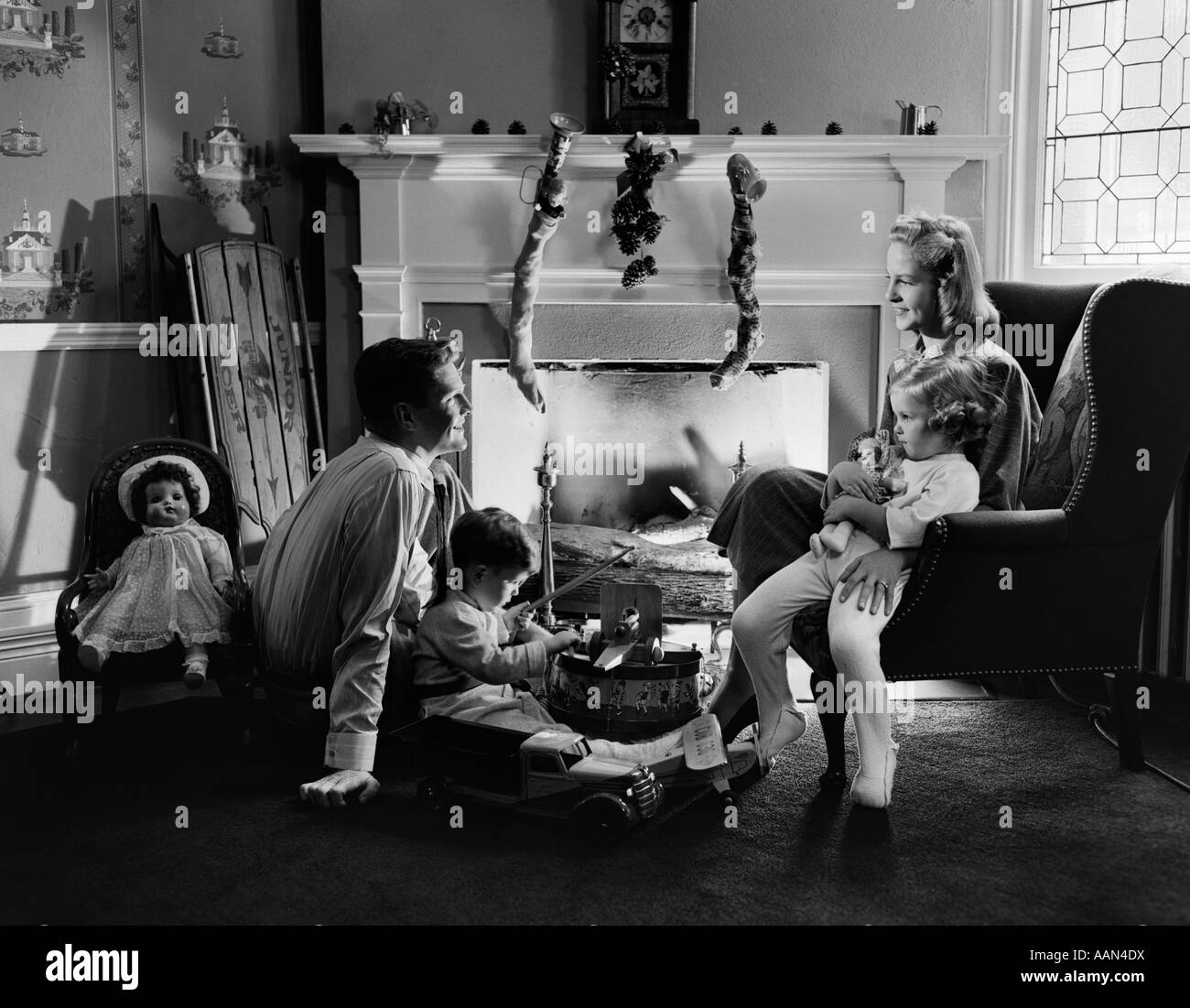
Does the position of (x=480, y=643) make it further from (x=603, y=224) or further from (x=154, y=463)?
(x=603, y=224)

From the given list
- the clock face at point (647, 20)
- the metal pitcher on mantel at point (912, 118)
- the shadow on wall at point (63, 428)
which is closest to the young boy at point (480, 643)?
the shadow on wall at point (63, 428)

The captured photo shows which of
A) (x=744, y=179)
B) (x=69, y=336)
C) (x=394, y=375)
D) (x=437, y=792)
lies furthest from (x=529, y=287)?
(x=437, y=792)

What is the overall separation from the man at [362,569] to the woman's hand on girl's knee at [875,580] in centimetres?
89

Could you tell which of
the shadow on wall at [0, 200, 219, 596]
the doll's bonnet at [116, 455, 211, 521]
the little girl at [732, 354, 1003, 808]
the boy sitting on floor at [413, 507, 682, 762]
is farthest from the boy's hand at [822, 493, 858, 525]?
the shadow on wall at [0, 200, 219, 596]

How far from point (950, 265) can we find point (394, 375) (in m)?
1.30

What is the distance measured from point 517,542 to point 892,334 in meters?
1.76

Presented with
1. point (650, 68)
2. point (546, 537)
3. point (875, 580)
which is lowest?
point (546, 537)

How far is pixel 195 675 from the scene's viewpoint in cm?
258

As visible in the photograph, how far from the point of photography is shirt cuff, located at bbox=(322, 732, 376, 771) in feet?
7.43

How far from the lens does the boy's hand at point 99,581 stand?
2.73 m

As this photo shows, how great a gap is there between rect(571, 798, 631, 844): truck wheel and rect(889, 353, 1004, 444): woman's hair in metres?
1.00

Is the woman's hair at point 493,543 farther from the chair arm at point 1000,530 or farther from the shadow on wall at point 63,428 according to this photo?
the shadow on wall at point 63,428

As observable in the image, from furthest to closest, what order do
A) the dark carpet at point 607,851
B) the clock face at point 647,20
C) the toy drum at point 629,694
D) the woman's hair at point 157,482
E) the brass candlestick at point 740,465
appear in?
the brass candlestick at point 740,465, the clock face at point 647,20, the woman's hair at point 157,482, the toy drum at point 629,694, the dark carpet at point 607,851
